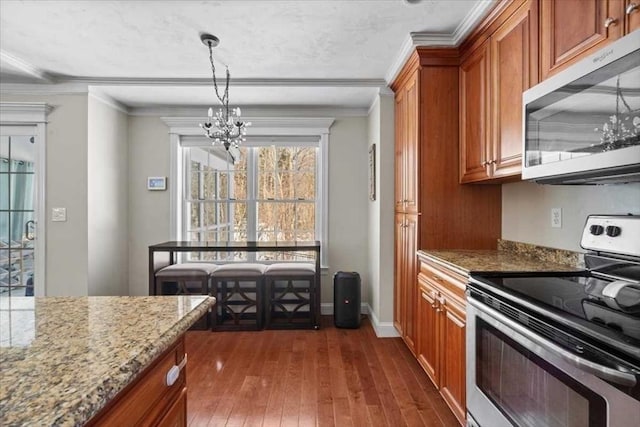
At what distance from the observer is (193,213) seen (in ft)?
14.4

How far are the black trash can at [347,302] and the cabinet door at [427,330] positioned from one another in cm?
106

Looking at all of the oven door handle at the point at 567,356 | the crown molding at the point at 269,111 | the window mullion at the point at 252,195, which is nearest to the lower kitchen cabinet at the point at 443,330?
the oven door handle at the point at 567,356

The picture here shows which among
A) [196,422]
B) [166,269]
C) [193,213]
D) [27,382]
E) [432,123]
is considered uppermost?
[432,123]

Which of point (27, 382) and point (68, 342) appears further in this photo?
point (68, 342)

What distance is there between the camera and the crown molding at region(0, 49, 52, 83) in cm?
295

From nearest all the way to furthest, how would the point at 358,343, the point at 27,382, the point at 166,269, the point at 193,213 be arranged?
the point at 27,382 → the point at 358,343 → the point at 166,269 → the point at 193,213

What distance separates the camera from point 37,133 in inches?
136

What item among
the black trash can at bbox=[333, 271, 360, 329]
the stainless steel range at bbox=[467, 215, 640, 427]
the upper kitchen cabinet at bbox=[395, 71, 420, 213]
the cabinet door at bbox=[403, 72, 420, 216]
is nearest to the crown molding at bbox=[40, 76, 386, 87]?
the upper kitchen cabinet at bbox=[395, 71, 420, 213]

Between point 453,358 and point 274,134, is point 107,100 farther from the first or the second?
point 453,358

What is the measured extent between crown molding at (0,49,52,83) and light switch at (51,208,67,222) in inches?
48.4

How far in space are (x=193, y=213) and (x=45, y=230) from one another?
1.46 m

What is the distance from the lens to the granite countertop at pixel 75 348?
63cm

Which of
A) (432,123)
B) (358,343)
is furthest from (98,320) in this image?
(358,343)

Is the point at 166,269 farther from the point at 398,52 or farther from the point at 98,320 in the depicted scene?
the point at 398,52
